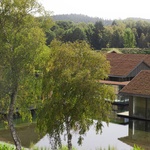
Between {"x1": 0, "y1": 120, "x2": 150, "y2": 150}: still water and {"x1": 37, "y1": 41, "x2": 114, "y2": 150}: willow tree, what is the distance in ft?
10.1

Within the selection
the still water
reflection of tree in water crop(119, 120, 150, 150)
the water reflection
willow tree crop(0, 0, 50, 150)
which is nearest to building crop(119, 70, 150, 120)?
reflection of tree in water crop(119, 120, 150, 150)

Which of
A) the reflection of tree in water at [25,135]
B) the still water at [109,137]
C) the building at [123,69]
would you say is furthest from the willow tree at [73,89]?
the building at [123,69]

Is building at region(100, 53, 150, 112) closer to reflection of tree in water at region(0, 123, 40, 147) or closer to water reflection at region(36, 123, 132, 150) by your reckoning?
water reflection at region(36, 123, 132, 150)

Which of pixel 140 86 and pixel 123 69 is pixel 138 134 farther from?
pixel 123 69

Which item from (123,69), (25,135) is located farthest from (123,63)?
(25,135)

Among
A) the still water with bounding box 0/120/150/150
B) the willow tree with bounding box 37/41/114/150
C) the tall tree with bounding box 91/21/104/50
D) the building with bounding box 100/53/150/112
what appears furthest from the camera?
the tall tree with bounding box 91/21/104/50

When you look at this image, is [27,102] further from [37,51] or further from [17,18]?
[17,18]

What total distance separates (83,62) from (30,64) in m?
1.89

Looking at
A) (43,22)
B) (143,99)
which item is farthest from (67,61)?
(143,99)

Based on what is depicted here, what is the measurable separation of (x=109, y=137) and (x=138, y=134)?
6.19 ft

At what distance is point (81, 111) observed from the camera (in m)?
11.6

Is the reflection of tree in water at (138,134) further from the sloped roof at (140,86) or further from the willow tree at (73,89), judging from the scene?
the willow tree at (73,89)

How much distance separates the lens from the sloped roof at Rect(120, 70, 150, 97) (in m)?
21.5

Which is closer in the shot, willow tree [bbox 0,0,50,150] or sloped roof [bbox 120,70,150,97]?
willow tree [bbox 0,0,50,150]
